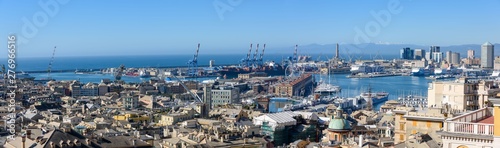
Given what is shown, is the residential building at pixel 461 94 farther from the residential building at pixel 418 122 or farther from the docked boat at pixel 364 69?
the docked boat at pixel 364 69

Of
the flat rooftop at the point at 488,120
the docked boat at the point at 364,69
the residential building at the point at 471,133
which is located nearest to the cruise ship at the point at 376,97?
the flat rooftop at the point at 488,120

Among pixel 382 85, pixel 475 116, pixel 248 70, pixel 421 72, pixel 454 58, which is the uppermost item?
pixel 454 58

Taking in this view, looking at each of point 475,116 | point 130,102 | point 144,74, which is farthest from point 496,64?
point 475,116

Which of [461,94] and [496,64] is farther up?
[496,64]

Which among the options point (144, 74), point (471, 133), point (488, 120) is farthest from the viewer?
point (144, 74)

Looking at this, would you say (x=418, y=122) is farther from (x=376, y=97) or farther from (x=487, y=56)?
(x=487, y=56)

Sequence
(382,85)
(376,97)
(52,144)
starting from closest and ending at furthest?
(52,144) → (376,97) → (382,85)

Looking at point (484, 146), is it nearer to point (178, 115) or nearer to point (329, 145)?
point (329, 145)

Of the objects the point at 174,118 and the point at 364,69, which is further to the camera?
the point at 364,69
